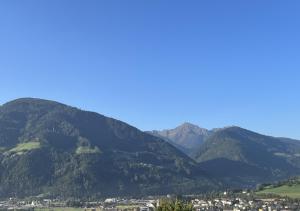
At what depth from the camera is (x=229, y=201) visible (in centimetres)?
19200

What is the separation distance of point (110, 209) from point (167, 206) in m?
118

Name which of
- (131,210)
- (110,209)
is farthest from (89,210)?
(131,210)

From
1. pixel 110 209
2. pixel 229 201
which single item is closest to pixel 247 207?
pixel 229 201

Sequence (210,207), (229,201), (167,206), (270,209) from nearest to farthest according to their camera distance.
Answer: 1. (167,206)
2. (270,209)
3. (210,207)
4. (229,201)

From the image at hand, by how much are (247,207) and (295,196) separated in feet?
113

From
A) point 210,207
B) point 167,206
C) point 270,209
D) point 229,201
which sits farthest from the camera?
point 229,201

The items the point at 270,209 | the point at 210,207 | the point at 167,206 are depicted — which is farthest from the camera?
the point at 210,207

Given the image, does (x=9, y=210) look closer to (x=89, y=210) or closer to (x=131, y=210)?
(x=89, y=210)

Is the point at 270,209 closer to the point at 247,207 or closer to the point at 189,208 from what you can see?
the point at 247,207

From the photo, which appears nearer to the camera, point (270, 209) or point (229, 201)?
point (270, 209)

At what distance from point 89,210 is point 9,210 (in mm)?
28612

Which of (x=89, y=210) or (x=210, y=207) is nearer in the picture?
(x=210, y=207)

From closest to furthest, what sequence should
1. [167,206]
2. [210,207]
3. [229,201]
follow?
[167,206] → [210,207] → [229,201]

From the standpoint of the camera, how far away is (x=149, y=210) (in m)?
173
